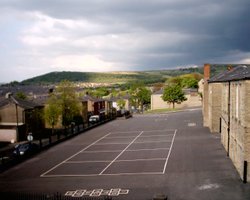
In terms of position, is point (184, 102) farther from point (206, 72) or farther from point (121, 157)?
point (121, 157)

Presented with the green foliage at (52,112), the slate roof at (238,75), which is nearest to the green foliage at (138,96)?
the green foliage at (52,112)

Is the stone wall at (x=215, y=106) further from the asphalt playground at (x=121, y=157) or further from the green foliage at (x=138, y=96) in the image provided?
the green foliage at (x=138, y=96)

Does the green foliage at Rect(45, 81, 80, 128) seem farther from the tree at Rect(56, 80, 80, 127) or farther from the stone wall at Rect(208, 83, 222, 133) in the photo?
the stone wall at Rect(208, 83, 222, 133)

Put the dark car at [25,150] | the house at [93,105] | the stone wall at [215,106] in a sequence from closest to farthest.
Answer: the dark car at [25,150], the stone wall at [215,106], the house at [93,105]

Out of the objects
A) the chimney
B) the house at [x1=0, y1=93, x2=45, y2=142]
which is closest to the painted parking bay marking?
the house at [x1=0, y1=93, x2=45, y2=142]

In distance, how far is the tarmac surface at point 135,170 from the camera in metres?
25.3

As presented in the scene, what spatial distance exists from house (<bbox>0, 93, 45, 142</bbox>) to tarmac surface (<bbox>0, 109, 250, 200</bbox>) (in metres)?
11.8

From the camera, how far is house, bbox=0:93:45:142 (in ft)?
189

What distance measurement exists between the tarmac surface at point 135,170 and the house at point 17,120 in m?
11.8

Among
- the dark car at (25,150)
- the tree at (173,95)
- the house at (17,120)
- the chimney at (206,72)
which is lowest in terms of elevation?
the dark car at (25,150)

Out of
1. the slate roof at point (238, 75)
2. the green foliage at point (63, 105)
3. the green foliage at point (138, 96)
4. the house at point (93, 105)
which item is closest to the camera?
the slate roof at point (238, 75)

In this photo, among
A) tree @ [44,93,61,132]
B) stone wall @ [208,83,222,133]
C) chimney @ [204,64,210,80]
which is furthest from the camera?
tree @ [44,93,61,132]

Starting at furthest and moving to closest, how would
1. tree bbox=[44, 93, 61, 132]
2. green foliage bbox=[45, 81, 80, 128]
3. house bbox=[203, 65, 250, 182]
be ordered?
green foliage bbox=[45, 81, 80, 128]
tree bbox=[44, 93, 61, 132]
house bbox=[203, 65, 250, 182]

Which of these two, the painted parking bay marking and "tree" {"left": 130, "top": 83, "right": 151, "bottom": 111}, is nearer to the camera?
the painted parking bay marking
